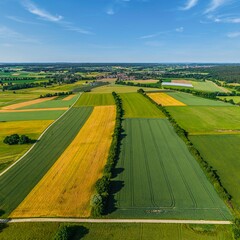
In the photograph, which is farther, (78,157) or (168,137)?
(168,137)

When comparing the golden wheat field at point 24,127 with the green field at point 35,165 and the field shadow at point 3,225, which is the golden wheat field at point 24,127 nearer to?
the green field at point 35,165

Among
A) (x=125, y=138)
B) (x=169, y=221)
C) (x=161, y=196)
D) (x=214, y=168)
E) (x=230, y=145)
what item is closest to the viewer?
(x=169, y=221)

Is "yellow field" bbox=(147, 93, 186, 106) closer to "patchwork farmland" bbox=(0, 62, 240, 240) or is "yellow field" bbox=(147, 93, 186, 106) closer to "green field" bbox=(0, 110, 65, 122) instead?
"patchwork farmland" bbox=(0, 62, 240, 240)

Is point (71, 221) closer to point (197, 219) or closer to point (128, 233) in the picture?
point (128, 233)

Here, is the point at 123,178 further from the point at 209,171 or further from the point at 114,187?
the point at 209,171

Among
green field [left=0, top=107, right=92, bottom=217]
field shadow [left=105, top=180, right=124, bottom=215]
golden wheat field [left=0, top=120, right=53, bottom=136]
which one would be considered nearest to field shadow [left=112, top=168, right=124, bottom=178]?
field shadow [left=105, top=180, right=124, bottom=215]

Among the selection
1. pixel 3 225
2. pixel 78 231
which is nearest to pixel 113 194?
pixel 78 231

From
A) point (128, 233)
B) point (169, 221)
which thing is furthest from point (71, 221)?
point (169, 221)

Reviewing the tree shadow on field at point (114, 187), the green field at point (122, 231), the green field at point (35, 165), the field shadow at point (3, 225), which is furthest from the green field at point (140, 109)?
the field shadow at point (3, 225)
